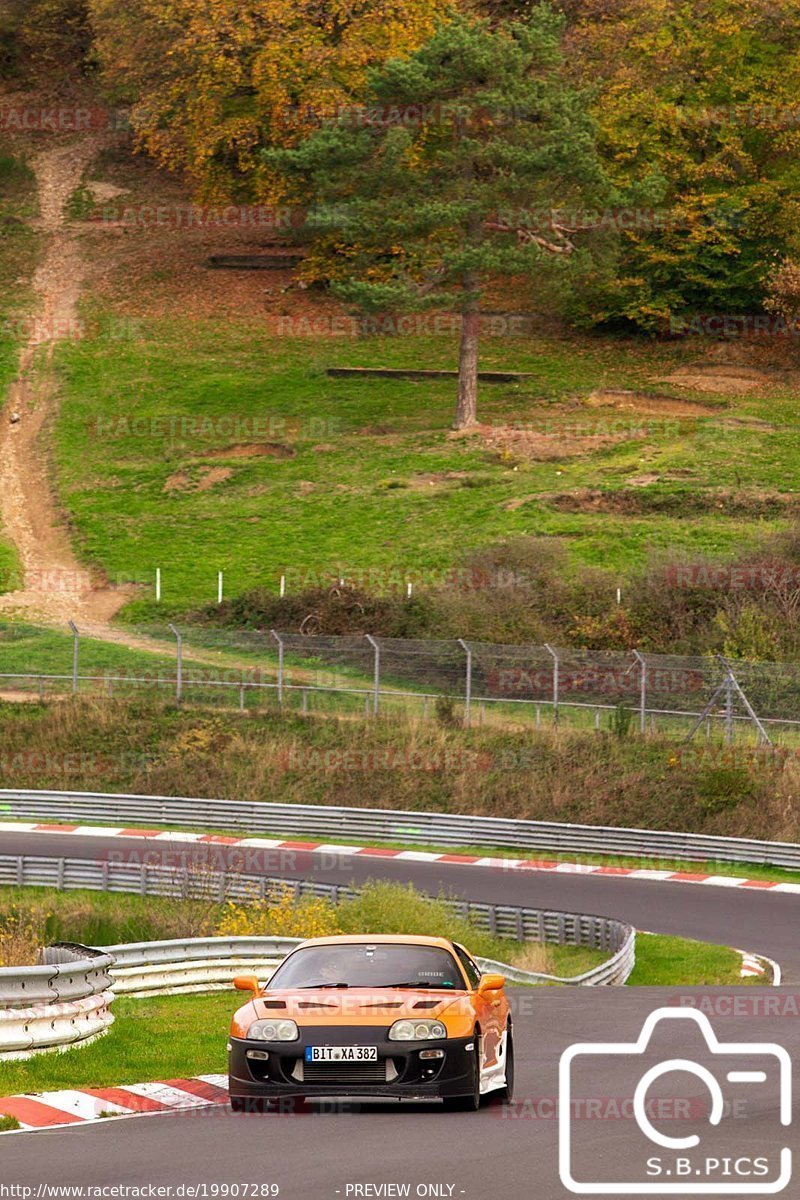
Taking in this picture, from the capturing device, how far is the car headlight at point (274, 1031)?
39.7 ft

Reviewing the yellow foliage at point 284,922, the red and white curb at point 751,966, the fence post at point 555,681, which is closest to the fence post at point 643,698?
the fence post at point 555,681

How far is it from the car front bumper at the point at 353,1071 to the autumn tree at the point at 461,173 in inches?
1868

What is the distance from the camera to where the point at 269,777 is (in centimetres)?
4134

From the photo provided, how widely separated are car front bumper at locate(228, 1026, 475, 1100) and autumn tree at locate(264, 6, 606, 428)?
47436mm

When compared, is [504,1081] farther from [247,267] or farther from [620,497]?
[247,267]

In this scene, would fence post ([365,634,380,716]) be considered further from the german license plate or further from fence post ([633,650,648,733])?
the german license plate

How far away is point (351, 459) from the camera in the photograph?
61625 mm

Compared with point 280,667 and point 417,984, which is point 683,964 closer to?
point 417,984

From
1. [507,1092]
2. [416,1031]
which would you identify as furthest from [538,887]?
[416,1031]

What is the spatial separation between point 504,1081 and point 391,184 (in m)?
50.1

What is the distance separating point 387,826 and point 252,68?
138 feet

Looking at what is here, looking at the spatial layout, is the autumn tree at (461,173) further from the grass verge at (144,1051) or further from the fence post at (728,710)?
the grass verge at (144,1051)

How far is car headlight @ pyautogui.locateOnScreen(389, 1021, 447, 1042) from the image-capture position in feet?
39.6

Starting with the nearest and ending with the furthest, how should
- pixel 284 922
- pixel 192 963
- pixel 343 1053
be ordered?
1. pixel 343 1053
2. pixel 192 963
3. pixel 284 922
